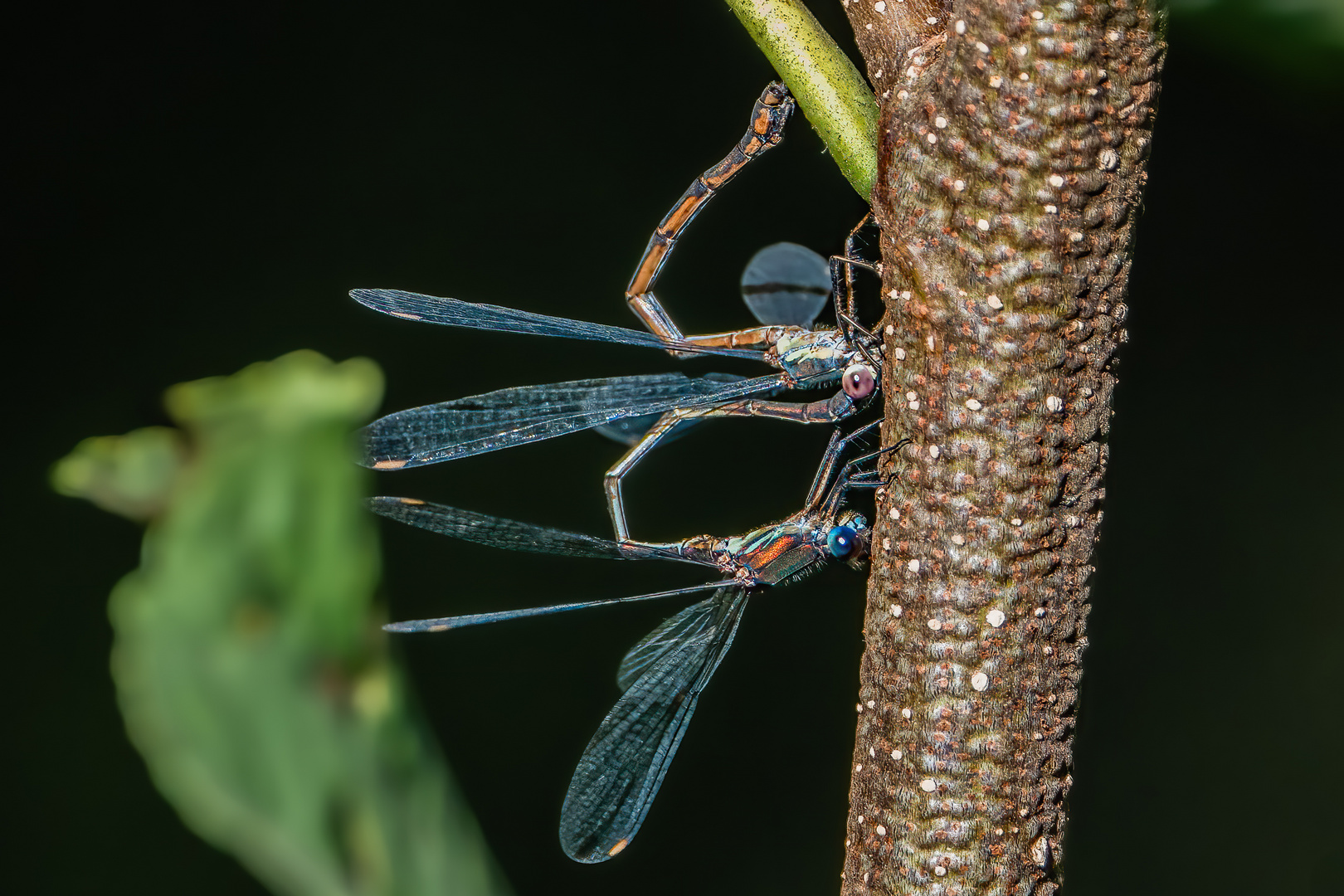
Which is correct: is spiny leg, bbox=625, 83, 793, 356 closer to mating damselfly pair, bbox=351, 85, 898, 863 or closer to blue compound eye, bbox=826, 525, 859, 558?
mating damselfly pair, bbox=351, 85, 898, 863

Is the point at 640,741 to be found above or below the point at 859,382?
below

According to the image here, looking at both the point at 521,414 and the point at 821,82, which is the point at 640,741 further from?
the point at 821,82

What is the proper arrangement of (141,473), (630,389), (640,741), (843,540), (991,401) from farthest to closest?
(640,741) < (630,389) < (843,540) < (141,473) < (991,401)

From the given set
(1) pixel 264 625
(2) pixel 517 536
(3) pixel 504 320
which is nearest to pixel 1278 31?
(3) pixel 504 320

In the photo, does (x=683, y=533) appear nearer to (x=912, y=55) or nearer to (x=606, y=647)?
(x=606, y=647)

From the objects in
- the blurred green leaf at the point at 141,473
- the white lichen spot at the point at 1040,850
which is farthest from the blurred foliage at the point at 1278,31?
the blurred green leaf at the point at 141,473

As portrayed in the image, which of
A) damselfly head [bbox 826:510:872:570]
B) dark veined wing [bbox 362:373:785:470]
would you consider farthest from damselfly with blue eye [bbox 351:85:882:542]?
damselfly head [bbox 826:510:872:570]

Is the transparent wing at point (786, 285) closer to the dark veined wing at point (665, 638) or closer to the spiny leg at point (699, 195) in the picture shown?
the spiny leg at point (699, 195)
